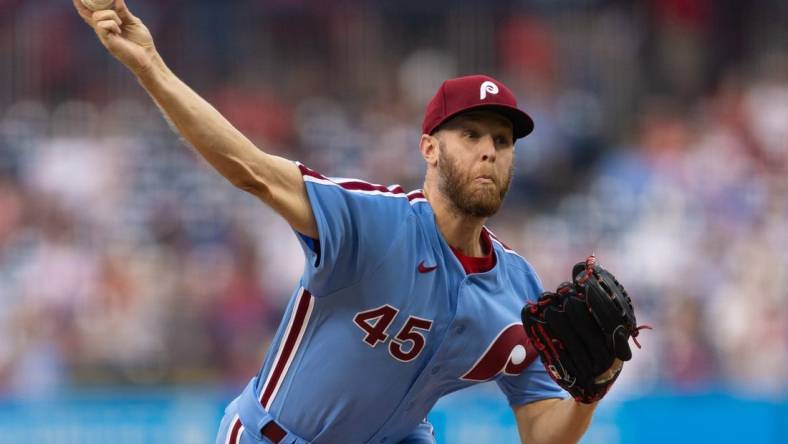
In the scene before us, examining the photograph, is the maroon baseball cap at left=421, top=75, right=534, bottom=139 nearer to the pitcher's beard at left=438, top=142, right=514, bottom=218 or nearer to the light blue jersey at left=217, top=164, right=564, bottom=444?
the pitcher's beard at left=438, top=142, right=514, bottom=218

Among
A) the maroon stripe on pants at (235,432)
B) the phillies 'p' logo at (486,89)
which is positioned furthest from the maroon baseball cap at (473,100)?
the maroon stripe on pants at (235,432)

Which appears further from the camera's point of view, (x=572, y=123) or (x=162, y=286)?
(x=572, y=123)

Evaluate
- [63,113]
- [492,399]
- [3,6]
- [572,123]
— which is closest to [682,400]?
[492,399]

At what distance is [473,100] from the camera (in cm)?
479

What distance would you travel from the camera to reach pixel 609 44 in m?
12.9

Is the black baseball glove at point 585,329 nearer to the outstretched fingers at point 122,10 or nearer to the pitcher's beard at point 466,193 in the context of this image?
the pitcher's beard at point 466,193

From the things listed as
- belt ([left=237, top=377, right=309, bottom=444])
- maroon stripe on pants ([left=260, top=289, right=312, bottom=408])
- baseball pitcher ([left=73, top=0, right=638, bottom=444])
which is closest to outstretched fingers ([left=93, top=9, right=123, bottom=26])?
baseball pitcher ([left=73, top=0, right=638, bottom=444])

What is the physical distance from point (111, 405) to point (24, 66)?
4143 mm

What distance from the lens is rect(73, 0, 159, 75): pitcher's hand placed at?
384 centimetres

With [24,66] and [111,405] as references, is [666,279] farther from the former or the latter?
[24,66]

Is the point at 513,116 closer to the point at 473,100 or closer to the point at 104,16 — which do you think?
the point at 473,100

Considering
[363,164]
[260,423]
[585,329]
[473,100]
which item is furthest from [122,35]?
[363,164]

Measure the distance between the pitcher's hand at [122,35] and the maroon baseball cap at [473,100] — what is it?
1276 mm

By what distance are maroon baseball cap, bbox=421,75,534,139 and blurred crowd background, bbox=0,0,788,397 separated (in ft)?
18.9
